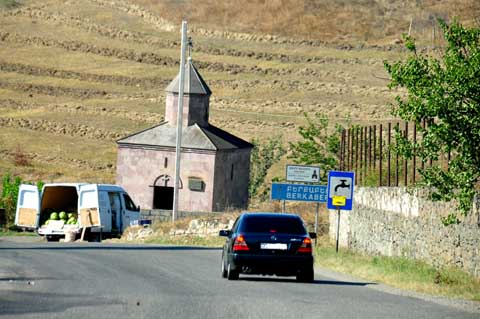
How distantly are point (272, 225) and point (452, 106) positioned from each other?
4553 millimetres

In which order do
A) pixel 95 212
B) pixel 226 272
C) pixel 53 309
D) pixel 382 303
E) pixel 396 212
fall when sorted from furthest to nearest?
pixel 95 212
pixel 396 212
pixel 226 272
pixel 382 303
pixel 53 309

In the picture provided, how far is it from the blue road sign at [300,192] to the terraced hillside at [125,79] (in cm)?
4687

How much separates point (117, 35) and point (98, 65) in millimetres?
9143

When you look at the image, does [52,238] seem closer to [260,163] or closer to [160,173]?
[160,173]

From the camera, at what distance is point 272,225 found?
85.7ft

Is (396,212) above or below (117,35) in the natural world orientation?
below

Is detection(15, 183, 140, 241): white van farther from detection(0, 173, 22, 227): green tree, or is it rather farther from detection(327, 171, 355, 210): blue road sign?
detection(0, 173, 22, 227): green tree

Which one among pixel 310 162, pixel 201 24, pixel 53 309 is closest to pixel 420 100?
pixel 53 309

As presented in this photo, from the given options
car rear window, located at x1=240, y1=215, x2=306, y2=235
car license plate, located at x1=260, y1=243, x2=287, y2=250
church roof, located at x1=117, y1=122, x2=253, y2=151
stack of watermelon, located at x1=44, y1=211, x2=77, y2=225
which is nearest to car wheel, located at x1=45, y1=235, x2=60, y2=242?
stack of watermelon, located at x1=44, y1=211, x2=77, y2=225

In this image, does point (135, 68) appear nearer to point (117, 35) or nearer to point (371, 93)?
point (117, 35)

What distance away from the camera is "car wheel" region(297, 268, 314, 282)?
2577 cm

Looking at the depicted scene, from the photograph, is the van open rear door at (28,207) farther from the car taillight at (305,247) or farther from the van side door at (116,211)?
the car taillight at (305,247)

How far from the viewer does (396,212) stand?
35.3 metres

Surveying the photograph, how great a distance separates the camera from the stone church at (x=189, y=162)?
75750mm
